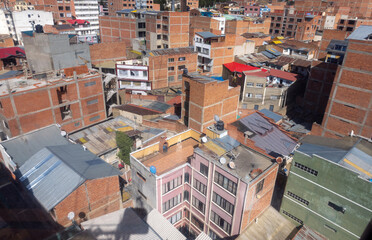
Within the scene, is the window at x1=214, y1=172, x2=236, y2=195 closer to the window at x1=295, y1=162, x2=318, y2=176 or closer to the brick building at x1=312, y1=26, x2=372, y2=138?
the window at x1=295, y1=162, x2=318, y2=176

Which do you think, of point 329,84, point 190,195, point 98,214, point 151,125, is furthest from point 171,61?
point 98,214

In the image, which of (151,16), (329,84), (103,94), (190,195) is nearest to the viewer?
(190,195)

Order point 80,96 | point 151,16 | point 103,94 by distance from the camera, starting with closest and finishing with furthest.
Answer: point 80,96 → point 103,94 → point 151,16

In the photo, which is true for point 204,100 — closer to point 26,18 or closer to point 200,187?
point 200,187

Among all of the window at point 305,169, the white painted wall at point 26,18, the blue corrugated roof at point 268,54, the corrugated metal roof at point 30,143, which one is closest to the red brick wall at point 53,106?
the corrugated metal roof at point 30,143

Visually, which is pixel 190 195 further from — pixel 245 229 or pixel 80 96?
pixel 80 96
